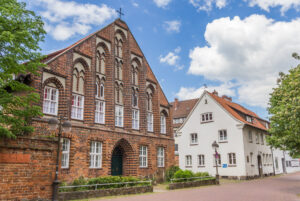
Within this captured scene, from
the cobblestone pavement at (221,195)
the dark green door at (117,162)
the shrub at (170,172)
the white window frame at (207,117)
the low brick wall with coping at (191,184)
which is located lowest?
the cobblestone pavement at (221,195)

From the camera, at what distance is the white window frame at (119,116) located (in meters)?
23.7

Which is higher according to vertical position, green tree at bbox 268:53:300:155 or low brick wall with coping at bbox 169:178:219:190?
green tree at bbox 268:53:300:155

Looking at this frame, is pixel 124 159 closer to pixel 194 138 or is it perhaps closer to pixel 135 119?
pixel 135 119

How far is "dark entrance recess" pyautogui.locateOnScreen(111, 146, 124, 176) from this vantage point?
2350cm

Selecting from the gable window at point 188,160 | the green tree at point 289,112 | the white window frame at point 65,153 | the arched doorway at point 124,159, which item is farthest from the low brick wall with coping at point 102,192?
the gable window at point 188,160

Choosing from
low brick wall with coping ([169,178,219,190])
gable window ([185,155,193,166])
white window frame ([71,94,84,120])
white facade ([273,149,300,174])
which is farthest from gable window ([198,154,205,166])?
white window frame ([71,94,84,120])

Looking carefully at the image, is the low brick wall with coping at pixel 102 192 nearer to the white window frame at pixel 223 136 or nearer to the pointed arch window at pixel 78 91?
the pointed arch window at pixel 78 91

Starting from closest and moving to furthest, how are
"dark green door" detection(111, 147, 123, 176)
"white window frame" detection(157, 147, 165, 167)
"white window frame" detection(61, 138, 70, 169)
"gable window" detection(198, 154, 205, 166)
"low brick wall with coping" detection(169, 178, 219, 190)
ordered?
"white window frame" detection(61, 138, 70, 169) < "low brick wall with coping" detection(169, 178, 219, 190) < "dark green door" detection(111, 147, 123, 176) < "white window frame" detection(157, 147, 165, 167) < "gable window" detection(198, 154, 205, 166)

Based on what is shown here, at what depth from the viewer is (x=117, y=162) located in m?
24.0

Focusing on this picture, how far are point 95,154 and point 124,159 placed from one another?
14.0 feet

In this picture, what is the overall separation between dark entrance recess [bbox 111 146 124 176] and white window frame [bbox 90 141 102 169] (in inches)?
105

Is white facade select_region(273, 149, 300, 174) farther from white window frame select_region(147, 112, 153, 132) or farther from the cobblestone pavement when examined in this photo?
white window frame select_region(147, 112, 153, 132)

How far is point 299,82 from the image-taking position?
16.5 metres

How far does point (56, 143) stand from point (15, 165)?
1.91 meters
